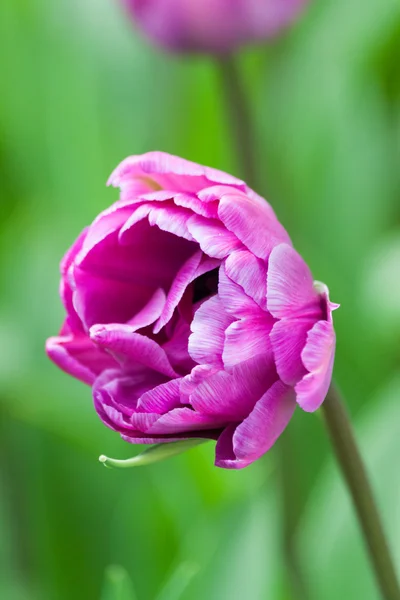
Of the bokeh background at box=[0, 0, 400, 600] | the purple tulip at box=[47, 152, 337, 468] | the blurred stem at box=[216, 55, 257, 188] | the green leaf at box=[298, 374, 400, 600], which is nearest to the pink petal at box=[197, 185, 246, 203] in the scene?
the purple tulip at box=[47, 152, 337, 468]

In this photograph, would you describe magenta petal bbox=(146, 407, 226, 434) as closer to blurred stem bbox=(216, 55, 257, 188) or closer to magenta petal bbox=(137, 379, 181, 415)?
magenta petal bbox=(137, 379, 181, 415)

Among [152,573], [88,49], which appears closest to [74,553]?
[152,573]

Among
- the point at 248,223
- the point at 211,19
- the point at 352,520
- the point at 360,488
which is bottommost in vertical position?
the point at 352,520

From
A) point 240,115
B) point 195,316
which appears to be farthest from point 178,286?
point 240,115

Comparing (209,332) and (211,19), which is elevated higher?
(211,19)

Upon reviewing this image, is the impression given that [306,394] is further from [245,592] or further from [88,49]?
[88,49]

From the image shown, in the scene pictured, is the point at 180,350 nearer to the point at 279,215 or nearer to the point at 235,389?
the point at 235,389
